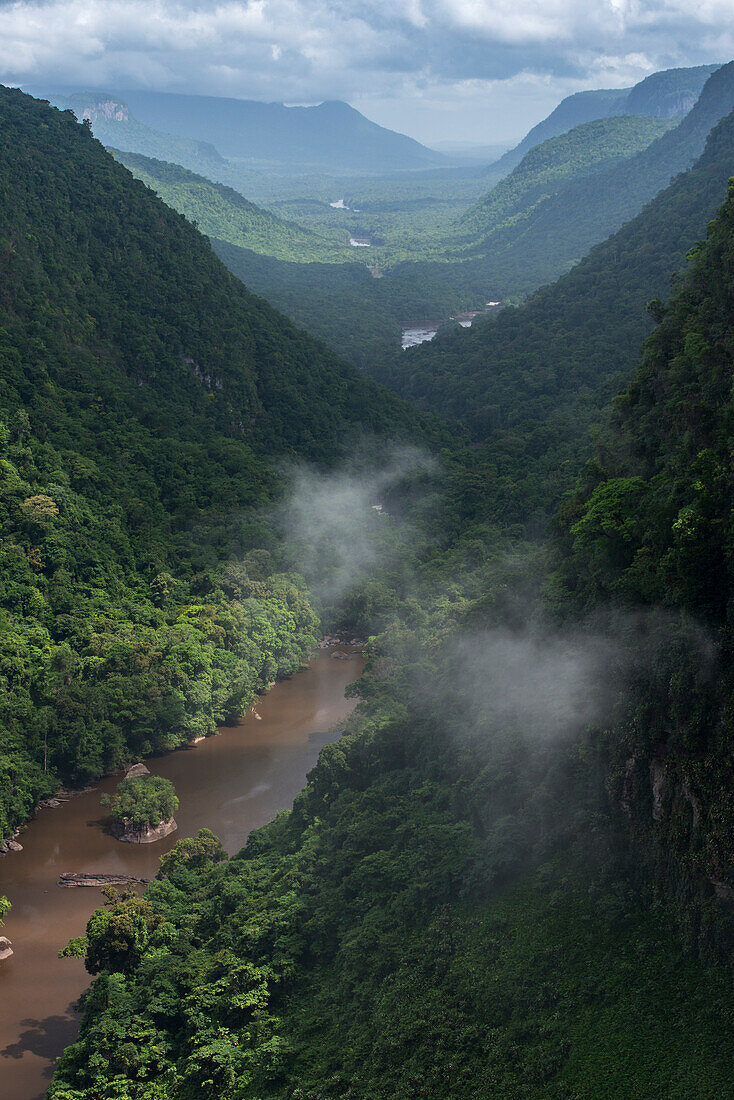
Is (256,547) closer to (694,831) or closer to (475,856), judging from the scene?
(475,856)

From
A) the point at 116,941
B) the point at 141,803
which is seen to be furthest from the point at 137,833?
the point at 116,941

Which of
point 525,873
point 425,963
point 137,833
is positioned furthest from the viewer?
point 137,833

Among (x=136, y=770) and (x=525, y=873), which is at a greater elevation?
(x=136, y=770)

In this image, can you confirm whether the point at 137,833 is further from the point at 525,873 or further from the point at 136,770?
the point at 525,873

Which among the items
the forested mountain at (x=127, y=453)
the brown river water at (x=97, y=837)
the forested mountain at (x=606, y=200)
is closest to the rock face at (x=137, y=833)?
the brown river water at (x=97, y=837)

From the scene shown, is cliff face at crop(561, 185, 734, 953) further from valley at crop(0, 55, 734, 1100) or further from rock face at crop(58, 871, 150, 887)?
rock face at crop(58, 871, 150, 887)

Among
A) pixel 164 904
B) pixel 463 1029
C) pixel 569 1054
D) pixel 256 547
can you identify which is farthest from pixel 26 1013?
pixel 256 547

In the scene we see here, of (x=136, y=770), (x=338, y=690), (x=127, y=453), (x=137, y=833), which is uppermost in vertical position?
(x=127, y=453)
